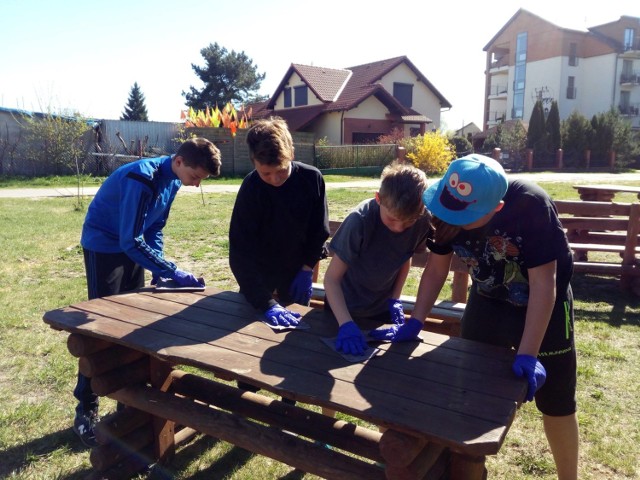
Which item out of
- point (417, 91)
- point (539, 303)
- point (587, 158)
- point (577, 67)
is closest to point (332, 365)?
point (539, 303)

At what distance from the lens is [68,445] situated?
2998mm

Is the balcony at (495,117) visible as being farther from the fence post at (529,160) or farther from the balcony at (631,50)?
the fence post at (529,160)

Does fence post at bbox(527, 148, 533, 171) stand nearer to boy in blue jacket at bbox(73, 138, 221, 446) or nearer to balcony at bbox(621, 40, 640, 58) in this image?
balcony at bbox(621, 40, 640, 58)

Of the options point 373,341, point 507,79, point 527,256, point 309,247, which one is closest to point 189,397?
point 309,247

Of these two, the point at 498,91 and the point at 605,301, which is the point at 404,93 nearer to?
the point at 498,91

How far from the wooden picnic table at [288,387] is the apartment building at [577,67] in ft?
136

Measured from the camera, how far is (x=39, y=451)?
2928 millimetres

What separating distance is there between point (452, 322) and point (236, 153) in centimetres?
1829

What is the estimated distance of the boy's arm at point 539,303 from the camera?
6.39ft

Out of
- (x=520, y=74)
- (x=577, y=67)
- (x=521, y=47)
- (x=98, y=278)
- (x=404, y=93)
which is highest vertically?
(x=521, y=47)

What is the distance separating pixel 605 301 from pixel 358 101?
2311cm

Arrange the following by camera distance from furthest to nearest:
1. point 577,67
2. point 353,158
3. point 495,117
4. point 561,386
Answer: point 495,117 < point 577,67 < point 353,158 < point 561,386

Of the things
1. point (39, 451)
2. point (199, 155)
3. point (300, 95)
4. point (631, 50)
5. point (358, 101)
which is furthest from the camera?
Answer: point (631, 50)

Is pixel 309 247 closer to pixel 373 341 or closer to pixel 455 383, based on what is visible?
pixel 373 341
